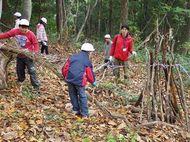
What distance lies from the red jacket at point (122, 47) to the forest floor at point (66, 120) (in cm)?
195

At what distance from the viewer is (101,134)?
7543mm

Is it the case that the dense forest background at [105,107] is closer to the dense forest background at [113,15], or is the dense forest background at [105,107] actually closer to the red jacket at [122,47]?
the red jacket at [122,47]

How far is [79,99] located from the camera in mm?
8289

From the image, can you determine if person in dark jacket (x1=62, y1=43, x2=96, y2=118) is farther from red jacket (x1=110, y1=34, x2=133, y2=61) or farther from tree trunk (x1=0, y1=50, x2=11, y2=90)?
red jacket (x1=110, y1=34, x2=133, y2=61)

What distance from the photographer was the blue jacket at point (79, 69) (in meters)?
7.96

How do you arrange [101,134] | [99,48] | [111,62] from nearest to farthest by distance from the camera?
[101,134], [111,62], [99,48]

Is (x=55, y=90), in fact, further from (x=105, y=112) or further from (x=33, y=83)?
(x=105, y=112)

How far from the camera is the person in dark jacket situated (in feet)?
26.2

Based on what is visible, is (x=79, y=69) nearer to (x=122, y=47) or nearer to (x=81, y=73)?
(x=81, y=73)

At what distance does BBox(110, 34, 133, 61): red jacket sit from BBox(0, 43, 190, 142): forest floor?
1.95 m

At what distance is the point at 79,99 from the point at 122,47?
13.4 feet

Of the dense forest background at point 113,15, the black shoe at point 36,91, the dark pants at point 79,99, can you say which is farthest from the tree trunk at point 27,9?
the dark pants at point 79,99

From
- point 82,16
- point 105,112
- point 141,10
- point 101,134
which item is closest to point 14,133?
point 101,134

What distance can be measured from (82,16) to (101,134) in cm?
3390
